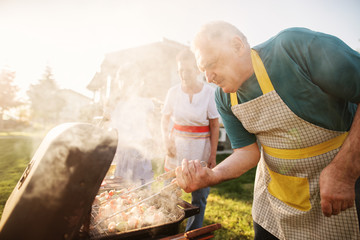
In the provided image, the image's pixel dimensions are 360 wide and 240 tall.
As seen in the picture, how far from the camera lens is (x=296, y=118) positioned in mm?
1354

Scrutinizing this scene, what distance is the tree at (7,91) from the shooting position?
3322cm

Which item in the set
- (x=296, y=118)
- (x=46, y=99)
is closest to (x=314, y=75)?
(x=296, y=118)

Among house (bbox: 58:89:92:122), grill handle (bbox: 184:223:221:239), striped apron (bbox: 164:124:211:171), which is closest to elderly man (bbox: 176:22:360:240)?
grill handle (bbox: 184:223:221:239)

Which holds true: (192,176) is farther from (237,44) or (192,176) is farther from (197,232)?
(237,44)

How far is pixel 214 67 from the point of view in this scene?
1513 millimetres

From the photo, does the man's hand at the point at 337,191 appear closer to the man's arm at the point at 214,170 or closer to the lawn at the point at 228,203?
the man's arm at the point at 214,170

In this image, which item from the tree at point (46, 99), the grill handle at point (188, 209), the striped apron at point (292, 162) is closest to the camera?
the striped apron at point (292, 162)

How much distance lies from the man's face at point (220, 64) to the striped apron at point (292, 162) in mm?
144

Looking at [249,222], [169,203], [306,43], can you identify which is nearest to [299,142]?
[306,43]

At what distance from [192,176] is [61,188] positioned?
81cm

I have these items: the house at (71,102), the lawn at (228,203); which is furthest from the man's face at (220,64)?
the house at (71,102)

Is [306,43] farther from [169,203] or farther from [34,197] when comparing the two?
[169,203]

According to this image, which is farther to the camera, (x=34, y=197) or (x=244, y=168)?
(x=244, y=168)

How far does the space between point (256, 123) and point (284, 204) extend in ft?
2.17
